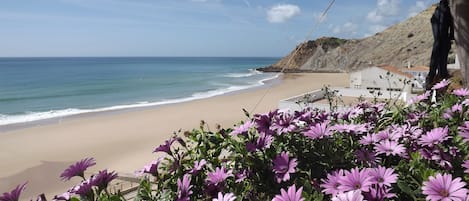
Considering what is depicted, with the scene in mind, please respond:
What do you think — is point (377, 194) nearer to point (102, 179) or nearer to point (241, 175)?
point (241, 175)

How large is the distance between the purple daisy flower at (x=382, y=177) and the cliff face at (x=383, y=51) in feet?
133

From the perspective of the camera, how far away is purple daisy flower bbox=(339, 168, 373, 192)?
2.29ft

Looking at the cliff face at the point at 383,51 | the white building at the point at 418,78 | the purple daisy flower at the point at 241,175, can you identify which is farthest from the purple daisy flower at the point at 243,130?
the cliff face at the point at 383,51

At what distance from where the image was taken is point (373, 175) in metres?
0.73

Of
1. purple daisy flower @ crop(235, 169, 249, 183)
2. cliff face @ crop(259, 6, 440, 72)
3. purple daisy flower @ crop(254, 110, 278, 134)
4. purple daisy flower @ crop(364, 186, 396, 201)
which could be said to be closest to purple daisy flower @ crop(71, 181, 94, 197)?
purple daisy flower @ crop(235, 169, 249, 183)

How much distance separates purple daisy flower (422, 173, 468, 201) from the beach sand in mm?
7592

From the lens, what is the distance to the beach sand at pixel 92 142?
9445 millimetres

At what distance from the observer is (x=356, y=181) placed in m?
0.72

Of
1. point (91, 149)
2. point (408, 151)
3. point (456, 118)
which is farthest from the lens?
point (91, 149)

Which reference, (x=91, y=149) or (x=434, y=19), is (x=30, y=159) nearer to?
(x=91, y=149)

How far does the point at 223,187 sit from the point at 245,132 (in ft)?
0.74

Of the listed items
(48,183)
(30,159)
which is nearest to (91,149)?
(30,159)

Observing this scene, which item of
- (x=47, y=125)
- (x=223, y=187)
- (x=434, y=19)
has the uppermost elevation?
(x=434, y=19)

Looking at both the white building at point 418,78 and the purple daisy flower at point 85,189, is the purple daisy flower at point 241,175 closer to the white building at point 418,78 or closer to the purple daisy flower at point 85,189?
the purple daisy flower at point 85,189
